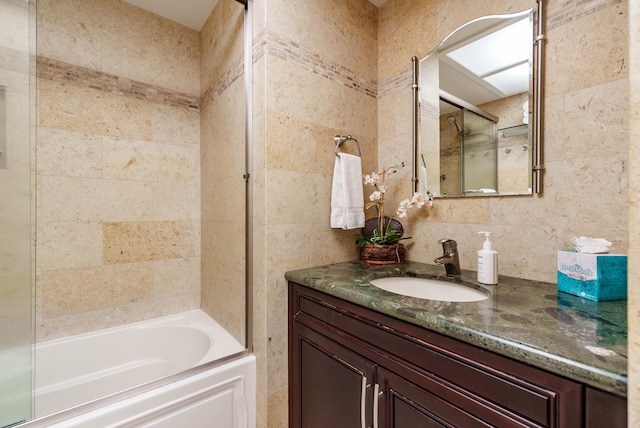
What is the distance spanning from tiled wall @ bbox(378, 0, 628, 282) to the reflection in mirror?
0.18 feet

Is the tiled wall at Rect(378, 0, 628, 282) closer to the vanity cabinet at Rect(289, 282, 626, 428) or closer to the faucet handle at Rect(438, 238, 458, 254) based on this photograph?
the faucet handle at Rect(438, 238, 458, 254)

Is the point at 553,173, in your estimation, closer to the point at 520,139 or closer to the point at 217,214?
the point at 520,139

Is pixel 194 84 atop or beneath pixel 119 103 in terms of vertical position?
atop

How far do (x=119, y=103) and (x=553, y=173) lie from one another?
2286mm

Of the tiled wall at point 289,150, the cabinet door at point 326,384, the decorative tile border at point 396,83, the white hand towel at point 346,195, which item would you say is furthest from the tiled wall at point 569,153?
the cabinet door at point 326,384

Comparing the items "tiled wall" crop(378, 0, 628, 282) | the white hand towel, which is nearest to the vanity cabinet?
the white hand towel

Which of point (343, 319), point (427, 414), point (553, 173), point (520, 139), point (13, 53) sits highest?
point (13, 53)

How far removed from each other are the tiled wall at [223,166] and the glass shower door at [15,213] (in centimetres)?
77

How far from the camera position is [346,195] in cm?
132

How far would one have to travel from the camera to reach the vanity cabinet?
0.51 meters

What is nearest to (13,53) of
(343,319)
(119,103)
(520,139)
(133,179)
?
(119,103)

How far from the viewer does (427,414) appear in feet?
2.28

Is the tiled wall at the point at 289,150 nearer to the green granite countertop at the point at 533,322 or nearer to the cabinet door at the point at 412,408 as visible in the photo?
the green granite countertop at the point at 533,322

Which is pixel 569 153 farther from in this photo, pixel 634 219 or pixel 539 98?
pixel 634 219
